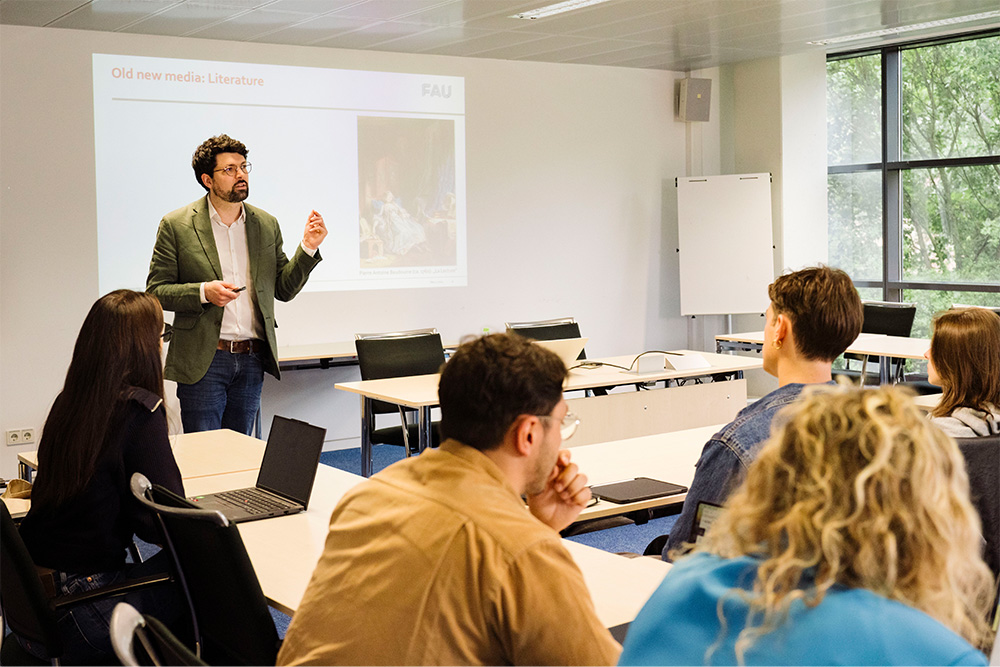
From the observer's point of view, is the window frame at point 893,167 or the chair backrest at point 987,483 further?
the window frame at point 893,167

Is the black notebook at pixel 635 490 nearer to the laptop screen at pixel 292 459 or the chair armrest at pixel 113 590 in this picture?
the laptop screen at pixel 292 459

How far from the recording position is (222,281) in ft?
13.7

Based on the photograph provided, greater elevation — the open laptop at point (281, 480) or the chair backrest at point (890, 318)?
the chair backrest at point (890, 318)

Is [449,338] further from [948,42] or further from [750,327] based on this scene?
[948,42]

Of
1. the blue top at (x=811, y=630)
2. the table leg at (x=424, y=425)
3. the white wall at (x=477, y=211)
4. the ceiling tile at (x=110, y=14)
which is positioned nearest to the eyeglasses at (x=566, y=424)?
the blue top at (x=811, y=630)

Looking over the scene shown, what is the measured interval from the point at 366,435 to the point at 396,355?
569 millimetres

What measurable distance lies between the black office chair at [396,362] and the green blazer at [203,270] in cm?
93

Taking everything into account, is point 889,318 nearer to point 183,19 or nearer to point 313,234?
point 313,234

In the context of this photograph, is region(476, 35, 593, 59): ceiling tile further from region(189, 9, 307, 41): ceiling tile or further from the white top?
the white top

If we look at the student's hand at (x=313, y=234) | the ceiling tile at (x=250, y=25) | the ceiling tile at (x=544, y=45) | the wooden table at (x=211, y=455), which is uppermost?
the ceiling tile at (x=544, y=45)

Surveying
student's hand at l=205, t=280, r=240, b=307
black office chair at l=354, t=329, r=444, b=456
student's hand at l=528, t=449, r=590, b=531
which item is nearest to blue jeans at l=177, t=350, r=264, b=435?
student's hand at l=205, t=280, r=240, b=307

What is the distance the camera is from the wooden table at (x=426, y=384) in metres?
4.59

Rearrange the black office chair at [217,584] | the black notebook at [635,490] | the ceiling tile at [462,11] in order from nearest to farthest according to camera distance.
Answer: the black office chair at [217,584] → the black notebook at [635,490] → the ceiling tile at [462,11]

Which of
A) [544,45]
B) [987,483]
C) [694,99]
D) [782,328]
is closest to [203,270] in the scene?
[782,328]
